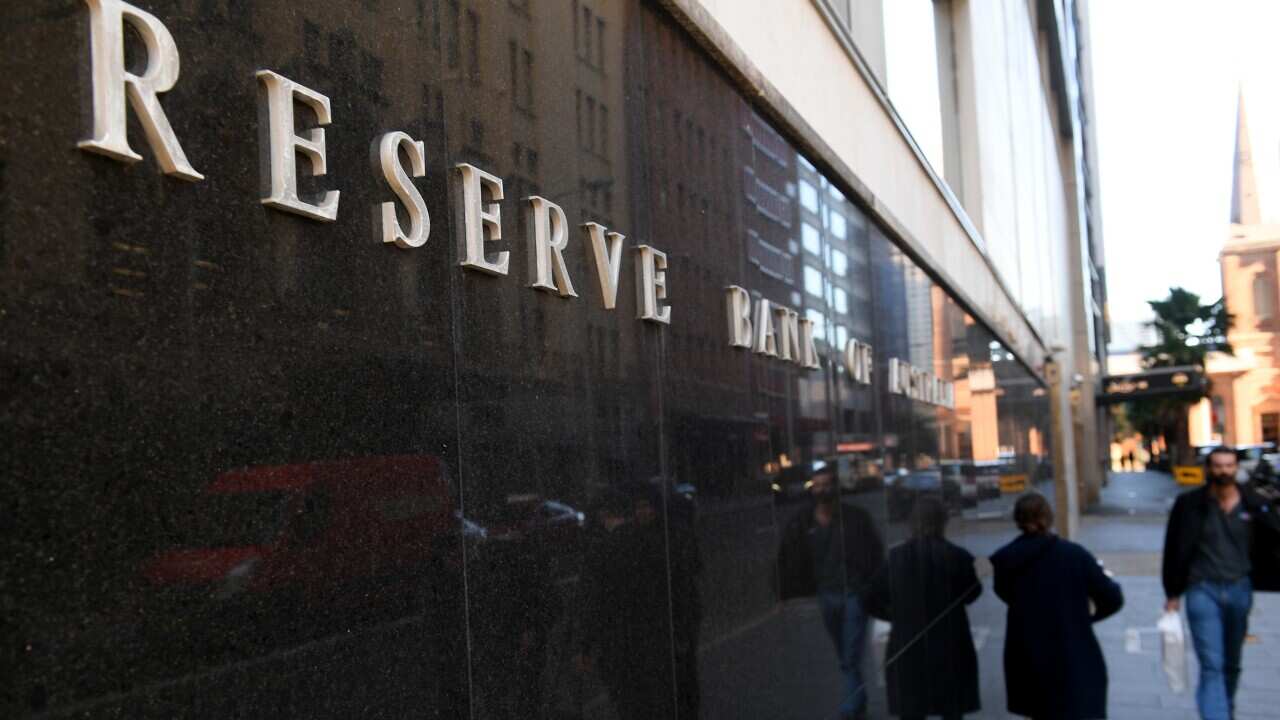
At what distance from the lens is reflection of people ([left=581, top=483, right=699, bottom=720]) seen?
3.92 metres

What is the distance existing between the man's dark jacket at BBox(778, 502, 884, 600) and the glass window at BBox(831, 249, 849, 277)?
1344 mm

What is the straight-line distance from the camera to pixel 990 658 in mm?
11469

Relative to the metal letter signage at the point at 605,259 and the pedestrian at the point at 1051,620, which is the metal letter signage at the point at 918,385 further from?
the metal letter signage at the point at 605,259

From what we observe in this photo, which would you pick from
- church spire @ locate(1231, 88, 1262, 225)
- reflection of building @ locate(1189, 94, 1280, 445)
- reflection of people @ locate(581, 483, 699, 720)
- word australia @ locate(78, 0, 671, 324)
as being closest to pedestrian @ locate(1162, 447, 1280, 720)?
reflection of people @ locate(581, 483, 699, 720)

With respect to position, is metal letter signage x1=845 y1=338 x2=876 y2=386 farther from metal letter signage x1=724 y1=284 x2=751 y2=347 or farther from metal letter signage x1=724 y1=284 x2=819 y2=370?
metal letter signage x1=724 y1=284 x2=751 y2=347

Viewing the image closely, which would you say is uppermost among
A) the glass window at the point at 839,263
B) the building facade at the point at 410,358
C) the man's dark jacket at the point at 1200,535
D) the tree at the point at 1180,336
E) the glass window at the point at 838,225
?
the tree at the point at 1180,336

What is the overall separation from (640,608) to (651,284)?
3.65 feet

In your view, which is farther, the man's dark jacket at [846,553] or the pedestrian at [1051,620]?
the pedestrian at [1051,620]

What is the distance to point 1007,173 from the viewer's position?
19.2 meters

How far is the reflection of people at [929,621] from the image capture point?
7.91 m

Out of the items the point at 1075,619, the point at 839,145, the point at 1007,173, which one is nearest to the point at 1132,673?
the point at 1075,619

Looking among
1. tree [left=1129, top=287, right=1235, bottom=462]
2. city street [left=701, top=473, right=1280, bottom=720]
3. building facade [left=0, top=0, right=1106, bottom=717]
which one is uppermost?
tree [left=1129, top=287, right=1235, bottom=462]

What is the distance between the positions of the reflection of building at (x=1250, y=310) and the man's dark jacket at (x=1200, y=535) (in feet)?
340

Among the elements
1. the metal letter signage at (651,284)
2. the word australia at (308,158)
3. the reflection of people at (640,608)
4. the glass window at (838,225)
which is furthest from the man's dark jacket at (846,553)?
the word australia at (308,158)
